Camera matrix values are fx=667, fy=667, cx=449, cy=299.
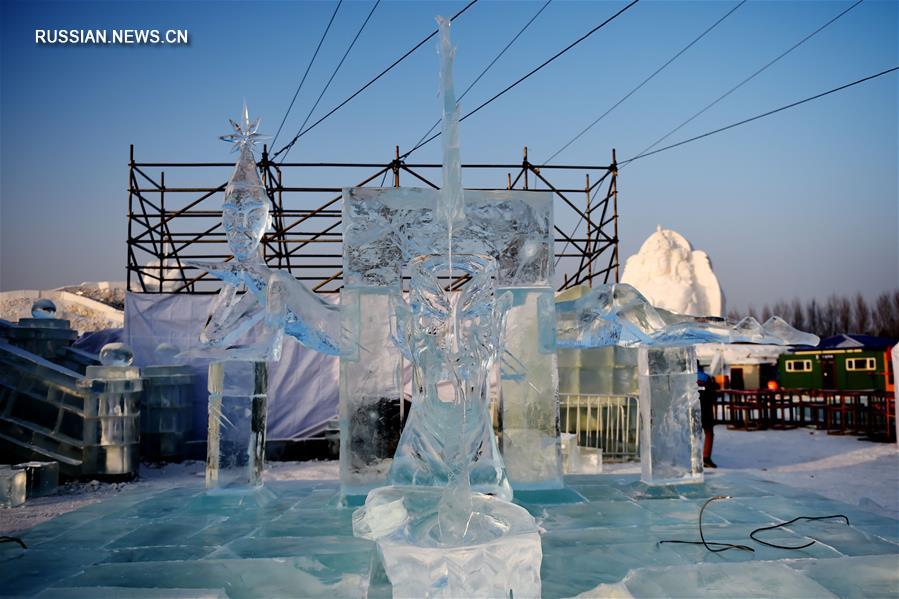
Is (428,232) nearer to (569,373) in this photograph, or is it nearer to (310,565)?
(310,565)

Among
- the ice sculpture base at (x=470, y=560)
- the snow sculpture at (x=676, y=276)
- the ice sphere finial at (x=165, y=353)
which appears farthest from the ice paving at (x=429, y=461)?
the snow sculpture at (x=676, y=276)

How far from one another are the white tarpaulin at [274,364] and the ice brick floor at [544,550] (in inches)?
239

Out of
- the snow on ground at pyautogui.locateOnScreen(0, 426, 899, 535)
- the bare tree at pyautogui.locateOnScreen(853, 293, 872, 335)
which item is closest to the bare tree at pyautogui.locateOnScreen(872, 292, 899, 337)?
the bare tree at pyautogui.locateOnScreen(853, 293, 872, 335)

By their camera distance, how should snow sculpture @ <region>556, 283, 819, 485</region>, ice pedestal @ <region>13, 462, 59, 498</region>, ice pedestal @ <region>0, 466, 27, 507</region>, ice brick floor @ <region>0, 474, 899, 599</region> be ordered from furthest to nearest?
ice pedestal @ <region>13, 462, 59, 498</region> → ice pedestal @ <region>0, 466, 27, 507</region> → snow sculpture @ <region>556, 283, 819, 485</region> → ice brick floor @ <region>0, 474, 899, 599</region>

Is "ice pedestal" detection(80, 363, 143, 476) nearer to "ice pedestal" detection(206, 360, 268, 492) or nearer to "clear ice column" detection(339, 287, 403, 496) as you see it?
"ice pedestal" detection(206, 360, 268, 492)

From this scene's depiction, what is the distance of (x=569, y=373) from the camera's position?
35.4ft

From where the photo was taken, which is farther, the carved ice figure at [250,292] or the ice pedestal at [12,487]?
the ice pedestal at [12,487]

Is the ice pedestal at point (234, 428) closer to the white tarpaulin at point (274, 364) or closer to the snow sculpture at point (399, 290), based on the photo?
the snow sculpture at point (399, 290)

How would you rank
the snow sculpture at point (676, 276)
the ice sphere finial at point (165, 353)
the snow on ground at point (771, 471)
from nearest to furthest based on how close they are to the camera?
1. the snow on ground at point (771, 471)
2. the ice sphere finial at point (165, 353)
3. the snow sculpture at point (676, 276)

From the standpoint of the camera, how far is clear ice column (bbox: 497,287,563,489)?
4.73 meters

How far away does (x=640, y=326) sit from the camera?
4.79 m

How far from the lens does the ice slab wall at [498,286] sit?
4.71 meters

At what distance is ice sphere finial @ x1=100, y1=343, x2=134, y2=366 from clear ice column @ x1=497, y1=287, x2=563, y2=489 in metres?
5.86

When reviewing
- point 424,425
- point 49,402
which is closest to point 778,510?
point 424,425
